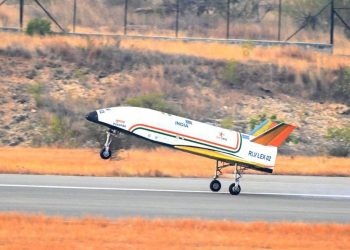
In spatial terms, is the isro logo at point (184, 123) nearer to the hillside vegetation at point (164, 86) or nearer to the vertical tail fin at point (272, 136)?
the vertical tail fin at point (272, 136)

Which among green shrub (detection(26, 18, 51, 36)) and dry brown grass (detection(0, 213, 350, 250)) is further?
green shrub (detection(26, 18, 51, 36))

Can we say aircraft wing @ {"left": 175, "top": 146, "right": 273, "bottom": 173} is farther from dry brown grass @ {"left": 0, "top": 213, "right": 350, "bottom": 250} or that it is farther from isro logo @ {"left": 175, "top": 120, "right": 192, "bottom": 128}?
dry brown grass @ {"left": 0, "top": 213, "right": 350, "bottom": 250}

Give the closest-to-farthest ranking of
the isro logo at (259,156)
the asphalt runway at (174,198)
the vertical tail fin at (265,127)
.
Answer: the asphalt runway at (174,198) < the isro logo at (259,156) < the vertical tail fin at (265,127)

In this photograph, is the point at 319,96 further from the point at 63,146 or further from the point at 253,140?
the point at 253,140

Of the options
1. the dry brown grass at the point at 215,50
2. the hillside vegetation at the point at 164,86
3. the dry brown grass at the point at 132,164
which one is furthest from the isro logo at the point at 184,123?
the dry brown grass at the point at 215,50

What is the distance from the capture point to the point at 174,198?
1044 inches

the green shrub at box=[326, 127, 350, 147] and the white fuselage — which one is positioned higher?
the white fuselage

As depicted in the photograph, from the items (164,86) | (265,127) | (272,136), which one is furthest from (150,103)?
(272,136)

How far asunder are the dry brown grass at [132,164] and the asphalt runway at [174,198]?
1.59m

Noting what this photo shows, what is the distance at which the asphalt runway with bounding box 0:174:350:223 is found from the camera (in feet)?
76.4

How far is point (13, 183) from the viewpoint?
28.7 m

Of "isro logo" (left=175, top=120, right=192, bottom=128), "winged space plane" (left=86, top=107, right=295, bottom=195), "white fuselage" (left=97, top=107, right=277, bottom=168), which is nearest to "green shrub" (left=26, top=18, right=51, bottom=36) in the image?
"winged space plane" (left=86, top=107, right=295, bottom=195)

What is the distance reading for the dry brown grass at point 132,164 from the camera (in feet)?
110

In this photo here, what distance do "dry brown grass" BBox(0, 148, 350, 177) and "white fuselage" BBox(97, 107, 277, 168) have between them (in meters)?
4.86
